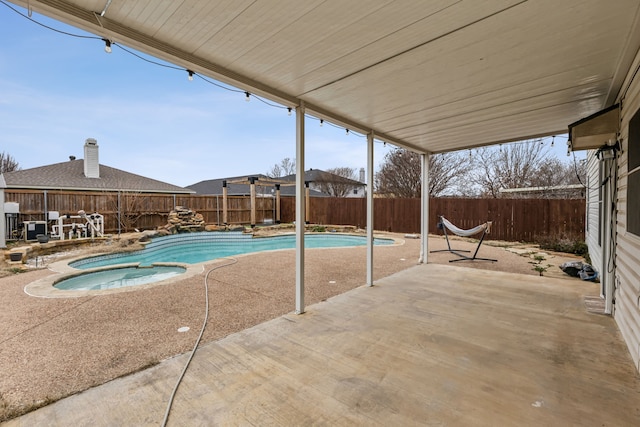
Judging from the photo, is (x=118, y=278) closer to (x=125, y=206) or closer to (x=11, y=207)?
(x=11, y=207)

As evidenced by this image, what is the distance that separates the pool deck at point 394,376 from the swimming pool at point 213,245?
6.44 m

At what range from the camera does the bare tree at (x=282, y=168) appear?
96.2ft

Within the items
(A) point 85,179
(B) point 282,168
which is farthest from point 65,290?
(B) point 282,168

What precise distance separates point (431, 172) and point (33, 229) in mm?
16544

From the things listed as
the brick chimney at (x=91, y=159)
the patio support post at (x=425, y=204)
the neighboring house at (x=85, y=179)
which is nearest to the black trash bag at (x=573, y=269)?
the patio support post at (x=425, y=204)

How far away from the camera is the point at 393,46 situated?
2.08m

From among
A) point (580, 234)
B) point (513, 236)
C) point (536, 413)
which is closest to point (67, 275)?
point (536, 413)

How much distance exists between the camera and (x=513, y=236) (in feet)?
30.5

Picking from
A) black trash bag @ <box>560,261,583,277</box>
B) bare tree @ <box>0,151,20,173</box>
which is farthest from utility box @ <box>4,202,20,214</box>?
bare tree @ <box>0,151,20,173</box>

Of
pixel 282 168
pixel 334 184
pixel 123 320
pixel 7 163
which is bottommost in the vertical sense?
pixel 123 320

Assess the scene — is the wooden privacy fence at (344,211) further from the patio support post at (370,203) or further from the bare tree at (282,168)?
the bare tree at (282,168)

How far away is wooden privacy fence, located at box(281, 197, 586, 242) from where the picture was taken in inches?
328

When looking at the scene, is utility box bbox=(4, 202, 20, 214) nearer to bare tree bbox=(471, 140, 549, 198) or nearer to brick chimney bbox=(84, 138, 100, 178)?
brick chimney bbox=(84, 138, 100, 178)

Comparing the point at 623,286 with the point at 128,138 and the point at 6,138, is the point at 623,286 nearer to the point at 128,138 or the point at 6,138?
the point at 128,138
